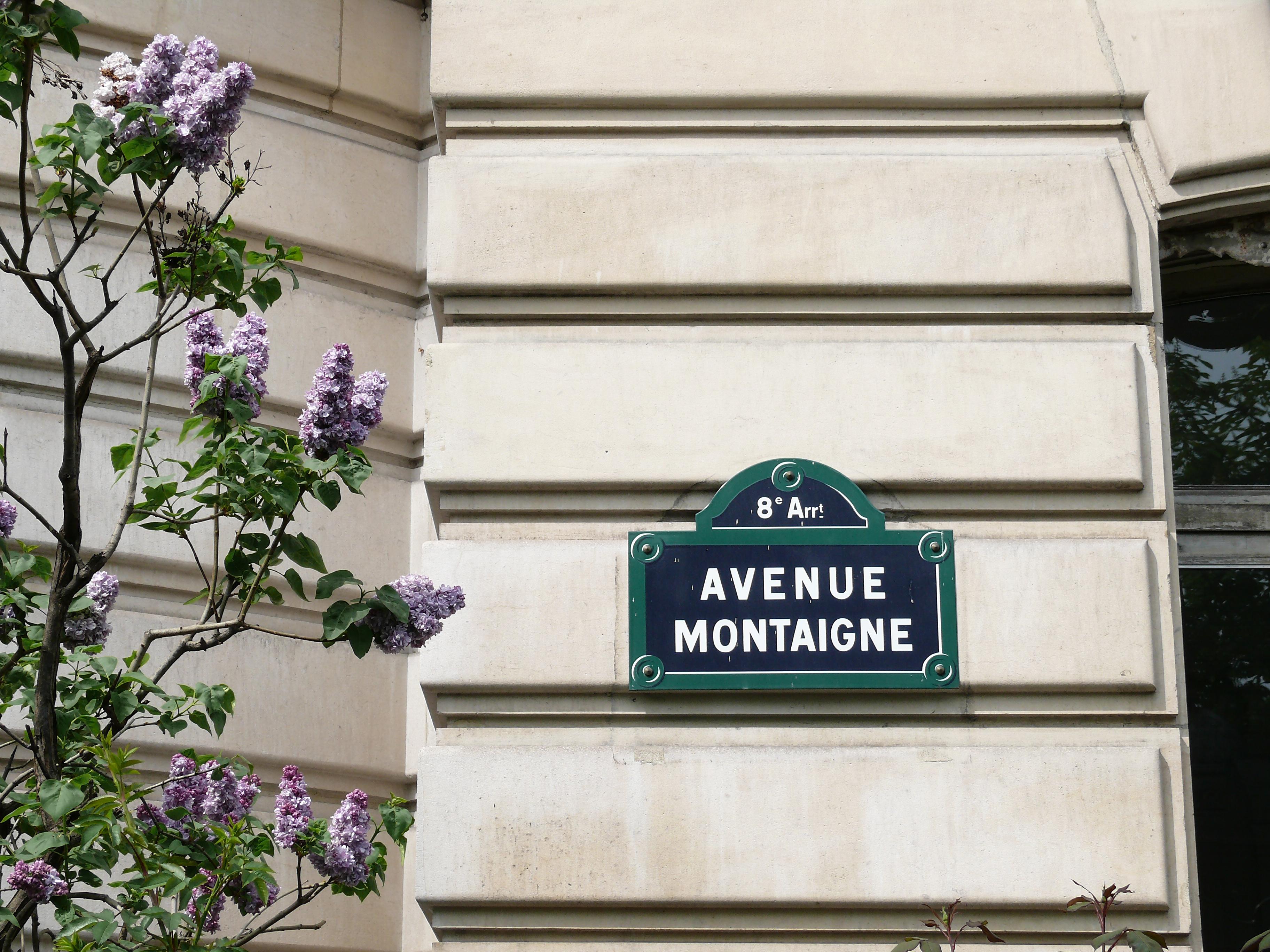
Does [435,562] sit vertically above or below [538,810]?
above

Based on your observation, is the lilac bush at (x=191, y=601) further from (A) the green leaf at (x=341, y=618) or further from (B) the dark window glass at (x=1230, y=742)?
(B) the dark window glass at (x=1230, y=742)

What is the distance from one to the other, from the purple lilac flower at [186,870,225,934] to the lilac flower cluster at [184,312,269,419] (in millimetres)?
1081

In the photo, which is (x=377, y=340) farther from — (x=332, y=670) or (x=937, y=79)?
(x=937, y=79)

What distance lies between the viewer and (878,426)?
14.4ft

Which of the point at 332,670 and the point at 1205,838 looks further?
the point at 332,670

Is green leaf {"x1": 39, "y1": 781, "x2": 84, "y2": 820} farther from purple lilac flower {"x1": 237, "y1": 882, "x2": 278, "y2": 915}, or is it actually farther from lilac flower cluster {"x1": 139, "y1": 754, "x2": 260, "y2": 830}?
purple lilac flower {"x1": 237, "y1": 882, "x2": 278, "y2": 915}

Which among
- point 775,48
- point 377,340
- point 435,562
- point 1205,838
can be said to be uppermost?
point 775,48

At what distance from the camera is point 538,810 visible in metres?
4.14

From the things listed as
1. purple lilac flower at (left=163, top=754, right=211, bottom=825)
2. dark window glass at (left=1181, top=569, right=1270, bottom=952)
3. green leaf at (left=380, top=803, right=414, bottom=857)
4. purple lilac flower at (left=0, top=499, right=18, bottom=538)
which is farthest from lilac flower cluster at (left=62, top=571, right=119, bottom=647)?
dark window glass at (left=1181, top=569, right=1270, bottom=952)

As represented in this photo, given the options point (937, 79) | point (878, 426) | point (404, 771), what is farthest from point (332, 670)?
point (937, 79)

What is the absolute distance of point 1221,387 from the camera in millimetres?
4969

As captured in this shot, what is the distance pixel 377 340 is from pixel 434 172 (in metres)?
1.89

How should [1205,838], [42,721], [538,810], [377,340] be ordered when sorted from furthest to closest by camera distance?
[377,340], [1205,838], [538,810], [42,721]

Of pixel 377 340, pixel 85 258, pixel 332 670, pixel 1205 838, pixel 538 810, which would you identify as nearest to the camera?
pixel 538 810
